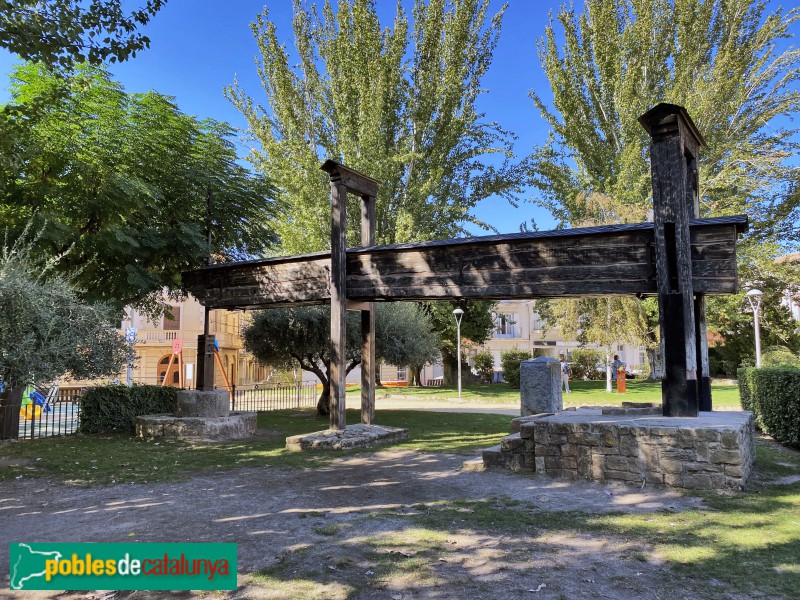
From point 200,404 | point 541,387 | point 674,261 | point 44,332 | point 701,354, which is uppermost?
point 674,261

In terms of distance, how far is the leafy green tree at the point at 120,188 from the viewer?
475 inches

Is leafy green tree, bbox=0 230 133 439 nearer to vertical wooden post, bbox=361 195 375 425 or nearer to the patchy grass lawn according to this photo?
vertical wooden post, bbox=361 195 375 425

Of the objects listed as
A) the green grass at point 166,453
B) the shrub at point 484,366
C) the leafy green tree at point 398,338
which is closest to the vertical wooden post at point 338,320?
the green grass at point 166,453

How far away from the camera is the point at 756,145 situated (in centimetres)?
2681

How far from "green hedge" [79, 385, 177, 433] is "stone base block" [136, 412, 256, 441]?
1251 millimetres

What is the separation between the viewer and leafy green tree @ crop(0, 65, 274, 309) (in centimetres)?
1206

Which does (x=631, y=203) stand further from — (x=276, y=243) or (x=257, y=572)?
(x=257, y=572)

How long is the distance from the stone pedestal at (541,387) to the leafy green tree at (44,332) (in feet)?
29.7

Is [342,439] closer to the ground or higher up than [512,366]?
closer to the ground

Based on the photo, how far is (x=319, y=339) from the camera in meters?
16.8

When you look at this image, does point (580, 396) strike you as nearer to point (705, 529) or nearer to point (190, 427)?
point (190, 427)

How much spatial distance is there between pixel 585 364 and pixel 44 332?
122 ft

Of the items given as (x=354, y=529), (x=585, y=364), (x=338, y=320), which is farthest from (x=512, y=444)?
(x=585, y=364)

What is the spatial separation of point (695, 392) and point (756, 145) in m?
24.8
